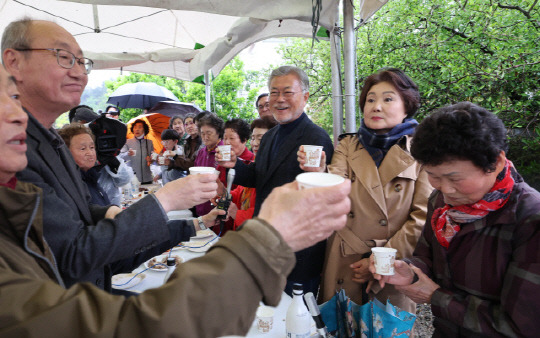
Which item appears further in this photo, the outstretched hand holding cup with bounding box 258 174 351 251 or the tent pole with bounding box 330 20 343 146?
the tent pole with bounding box 330 20 343 146

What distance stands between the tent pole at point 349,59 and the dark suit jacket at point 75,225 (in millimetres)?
2256

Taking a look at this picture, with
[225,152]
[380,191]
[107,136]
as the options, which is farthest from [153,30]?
[380,191]

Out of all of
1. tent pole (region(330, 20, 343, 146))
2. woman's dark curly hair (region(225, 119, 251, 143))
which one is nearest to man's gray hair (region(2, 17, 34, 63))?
tent pole (region(330, 20, 343, 146))

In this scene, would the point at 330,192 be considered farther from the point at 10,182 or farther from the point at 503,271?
the point at 503,271

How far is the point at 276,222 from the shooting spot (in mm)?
803

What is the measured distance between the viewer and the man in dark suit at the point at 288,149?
262 cm

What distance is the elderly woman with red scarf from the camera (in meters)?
1.40

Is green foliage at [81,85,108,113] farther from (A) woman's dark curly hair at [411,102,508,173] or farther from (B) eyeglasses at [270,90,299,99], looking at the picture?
(A) woman's dark curly hair at [411,102,508,173]

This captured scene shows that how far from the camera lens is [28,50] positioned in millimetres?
1588

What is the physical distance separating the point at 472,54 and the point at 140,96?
10.3 metres

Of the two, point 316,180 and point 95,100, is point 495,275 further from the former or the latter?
point 95,100

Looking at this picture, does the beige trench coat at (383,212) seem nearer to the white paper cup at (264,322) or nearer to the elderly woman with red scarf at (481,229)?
the elderly woman with red scarf at (481,229)

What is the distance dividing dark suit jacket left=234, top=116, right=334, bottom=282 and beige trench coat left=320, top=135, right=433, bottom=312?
0.87ft

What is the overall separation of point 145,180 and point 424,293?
660 centimetres
